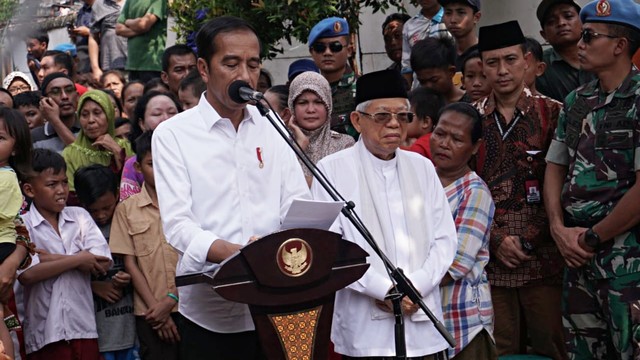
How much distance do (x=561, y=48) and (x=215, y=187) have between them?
394 centimetres

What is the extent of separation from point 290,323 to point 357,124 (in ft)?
5.32

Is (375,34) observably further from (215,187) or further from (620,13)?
(215,187)

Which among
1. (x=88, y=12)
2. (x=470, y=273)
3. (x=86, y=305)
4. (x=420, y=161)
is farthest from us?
(x=88, y=12)

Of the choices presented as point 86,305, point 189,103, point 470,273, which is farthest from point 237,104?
point 189,103

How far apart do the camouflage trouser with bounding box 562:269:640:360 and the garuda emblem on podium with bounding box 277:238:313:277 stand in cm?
209

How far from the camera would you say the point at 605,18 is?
544 cm

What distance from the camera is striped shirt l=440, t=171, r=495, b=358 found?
553 centimetres

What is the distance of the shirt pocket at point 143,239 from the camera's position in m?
6.29

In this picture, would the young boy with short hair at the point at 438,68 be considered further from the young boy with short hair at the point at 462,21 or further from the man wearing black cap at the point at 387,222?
the man wearing black cap at the point at 387,222

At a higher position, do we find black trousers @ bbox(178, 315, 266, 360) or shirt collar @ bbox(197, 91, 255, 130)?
shirt collar @ bbox(197, 91, 255, 130)

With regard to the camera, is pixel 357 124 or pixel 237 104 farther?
pixel 357 124

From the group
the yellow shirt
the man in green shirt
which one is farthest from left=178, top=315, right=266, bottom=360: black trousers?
the man in green shirt

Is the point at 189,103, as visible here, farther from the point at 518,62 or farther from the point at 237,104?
the point at 237,104

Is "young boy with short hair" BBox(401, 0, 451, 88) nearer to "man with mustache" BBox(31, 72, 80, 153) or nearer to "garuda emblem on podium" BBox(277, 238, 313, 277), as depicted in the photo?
"man with mustache" BBox(31, 72, 80, 153)
